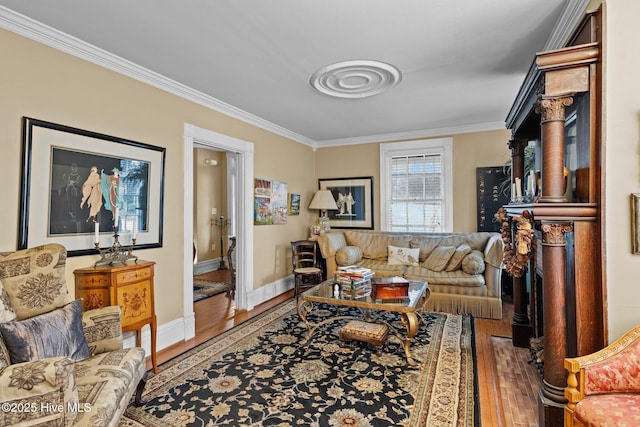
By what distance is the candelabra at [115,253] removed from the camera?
2404mm

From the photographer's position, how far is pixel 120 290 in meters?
2.30

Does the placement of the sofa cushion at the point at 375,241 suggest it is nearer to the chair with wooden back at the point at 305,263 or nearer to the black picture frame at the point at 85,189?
the chair with wooden back at the point at 305,263

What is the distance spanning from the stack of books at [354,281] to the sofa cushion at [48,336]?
2.02 meters

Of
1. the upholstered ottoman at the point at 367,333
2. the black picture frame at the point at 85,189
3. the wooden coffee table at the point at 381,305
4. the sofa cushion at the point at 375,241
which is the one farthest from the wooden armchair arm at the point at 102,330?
the sofa cushion at the point at 375,241

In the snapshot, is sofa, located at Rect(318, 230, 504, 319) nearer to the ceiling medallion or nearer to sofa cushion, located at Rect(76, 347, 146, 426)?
the ceiling medallion

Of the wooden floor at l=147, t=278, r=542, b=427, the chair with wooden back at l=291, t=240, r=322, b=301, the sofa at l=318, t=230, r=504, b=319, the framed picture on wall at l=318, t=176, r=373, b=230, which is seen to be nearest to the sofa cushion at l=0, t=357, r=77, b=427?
the wooden floor at l=147, t=278, r=542, b=427

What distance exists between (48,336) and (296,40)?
7.94 ft

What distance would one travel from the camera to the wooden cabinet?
2264mm

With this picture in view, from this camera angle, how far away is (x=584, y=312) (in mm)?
1694

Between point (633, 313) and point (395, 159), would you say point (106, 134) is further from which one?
point (395, 159)

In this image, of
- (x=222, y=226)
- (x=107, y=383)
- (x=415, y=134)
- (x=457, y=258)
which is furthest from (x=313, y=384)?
(x=222, y=226)

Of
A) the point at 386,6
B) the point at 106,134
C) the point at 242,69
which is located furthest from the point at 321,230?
the point at 386,6

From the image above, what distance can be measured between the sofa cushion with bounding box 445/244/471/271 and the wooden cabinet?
3.45 m

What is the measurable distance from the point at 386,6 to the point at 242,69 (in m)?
1.40
